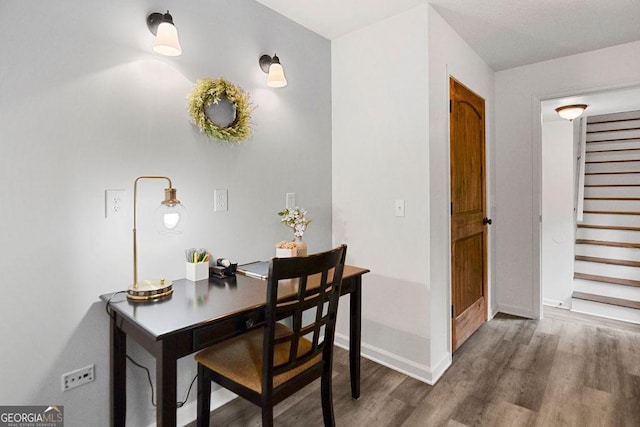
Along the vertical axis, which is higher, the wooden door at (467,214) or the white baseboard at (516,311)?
the wooden door at (467,214)

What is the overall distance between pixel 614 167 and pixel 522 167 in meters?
2.53

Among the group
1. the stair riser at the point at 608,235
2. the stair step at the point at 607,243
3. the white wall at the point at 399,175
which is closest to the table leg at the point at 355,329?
the white wall at the point at 399,175

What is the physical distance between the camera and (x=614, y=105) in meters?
4.14

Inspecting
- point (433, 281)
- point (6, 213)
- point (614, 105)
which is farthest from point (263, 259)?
point (614, 105)

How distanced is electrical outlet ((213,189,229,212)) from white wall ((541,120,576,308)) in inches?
175

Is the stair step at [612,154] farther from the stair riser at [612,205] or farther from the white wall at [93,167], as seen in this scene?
the white wall at [93,167]

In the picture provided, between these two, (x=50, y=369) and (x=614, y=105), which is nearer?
(x=50, y=369)

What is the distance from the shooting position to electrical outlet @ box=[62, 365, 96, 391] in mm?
1408

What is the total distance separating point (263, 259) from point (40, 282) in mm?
1120

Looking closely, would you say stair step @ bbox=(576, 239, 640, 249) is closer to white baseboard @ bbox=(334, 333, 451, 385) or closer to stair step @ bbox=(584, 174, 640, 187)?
stair step @ bbox=(584, 174, 640, 187)

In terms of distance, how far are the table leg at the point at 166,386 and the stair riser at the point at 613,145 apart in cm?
599

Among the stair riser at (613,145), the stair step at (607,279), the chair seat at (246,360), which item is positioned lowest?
the stair step at (607,279)

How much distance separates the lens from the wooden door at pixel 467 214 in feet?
8.32

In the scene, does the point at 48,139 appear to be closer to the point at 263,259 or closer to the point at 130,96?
the point at 130,96
